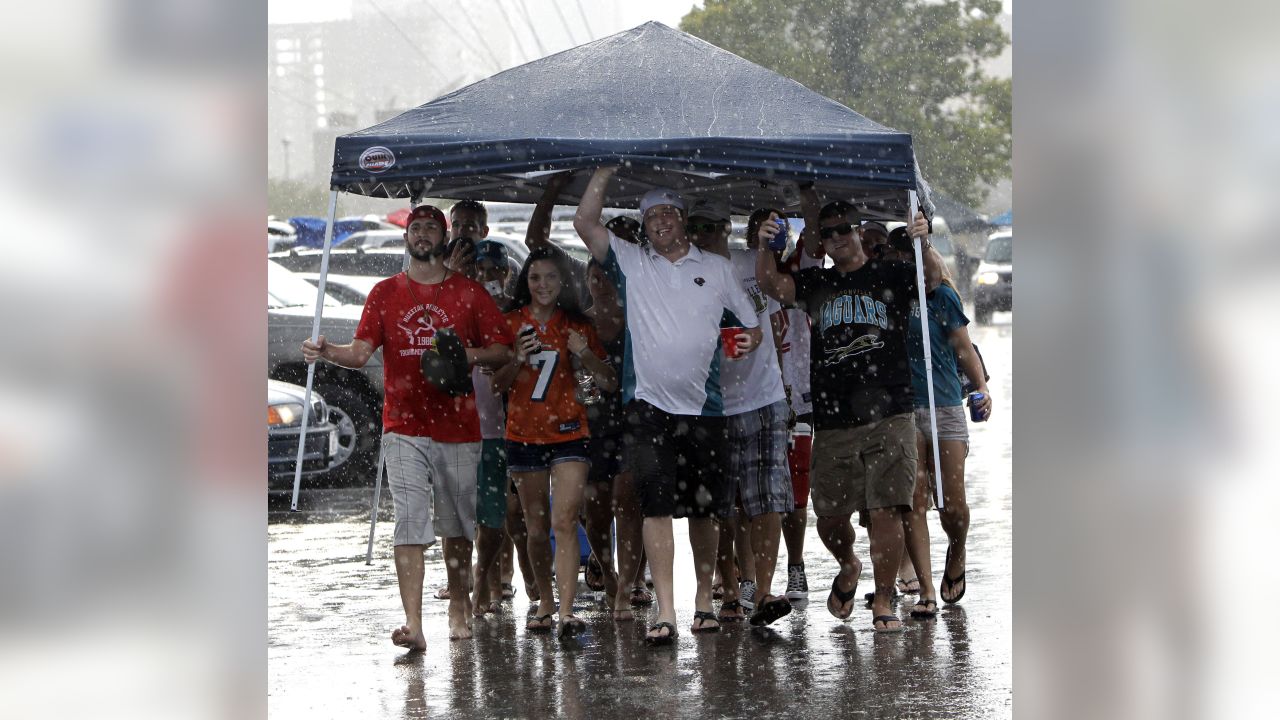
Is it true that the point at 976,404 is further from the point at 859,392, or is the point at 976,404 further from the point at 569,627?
the point at 569,627

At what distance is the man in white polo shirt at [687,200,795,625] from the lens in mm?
8195

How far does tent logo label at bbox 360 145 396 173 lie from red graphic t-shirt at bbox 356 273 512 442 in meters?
0.52

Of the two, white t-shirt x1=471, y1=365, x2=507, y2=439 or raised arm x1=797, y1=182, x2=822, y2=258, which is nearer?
raised arm x1=797, y1=182, x2=822, y2=258

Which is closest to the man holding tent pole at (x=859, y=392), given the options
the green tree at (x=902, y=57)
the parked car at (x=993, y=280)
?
the parked car at (x=993, y=280)

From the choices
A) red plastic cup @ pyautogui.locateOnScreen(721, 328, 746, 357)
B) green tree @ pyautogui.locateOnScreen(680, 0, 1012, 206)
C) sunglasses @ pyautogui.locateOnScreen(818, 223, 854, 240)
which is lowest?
red plastic cup @ pyautogui.locateOnScreen(721, 328, 746, 357)

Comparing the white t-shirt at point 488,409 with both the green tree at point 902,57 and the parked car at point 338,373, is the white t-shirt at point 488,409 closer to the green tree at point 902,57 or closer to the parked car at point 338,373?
the parked car at point 338,373

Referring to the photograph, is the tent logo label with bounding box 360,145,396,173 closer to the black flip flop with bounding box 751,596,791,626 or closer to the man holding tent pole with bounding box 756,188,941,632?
the man holding tent pole with bounding box 756,188,941,632

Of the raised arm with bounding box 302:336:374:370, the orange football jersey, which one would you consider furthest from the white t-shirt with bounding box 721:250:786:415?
the raised arm with bounding box 302:336:374:370

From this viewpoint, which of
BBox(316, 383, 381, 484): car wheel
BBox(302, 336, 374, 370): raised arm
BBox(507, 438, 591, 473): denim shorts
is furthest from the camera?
BBox(316, 383, 381, 484): car wheel

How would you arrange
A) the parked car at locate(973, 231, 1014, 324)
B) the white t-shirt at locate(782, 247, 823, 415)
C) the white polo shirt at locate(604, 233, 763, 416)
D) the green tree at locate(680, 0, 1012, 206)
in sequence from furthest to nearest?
1. the green tree at locate(680, 0, 1012, 206)
2. the parked car at locate(973, 231, 1014, 324)
3. the white t-shirt at locate(782, 247, 823, 415)
4. the white polo shirt at locate(604, 233, 763, 416)

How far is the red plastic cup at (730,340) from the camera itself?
8.00m
